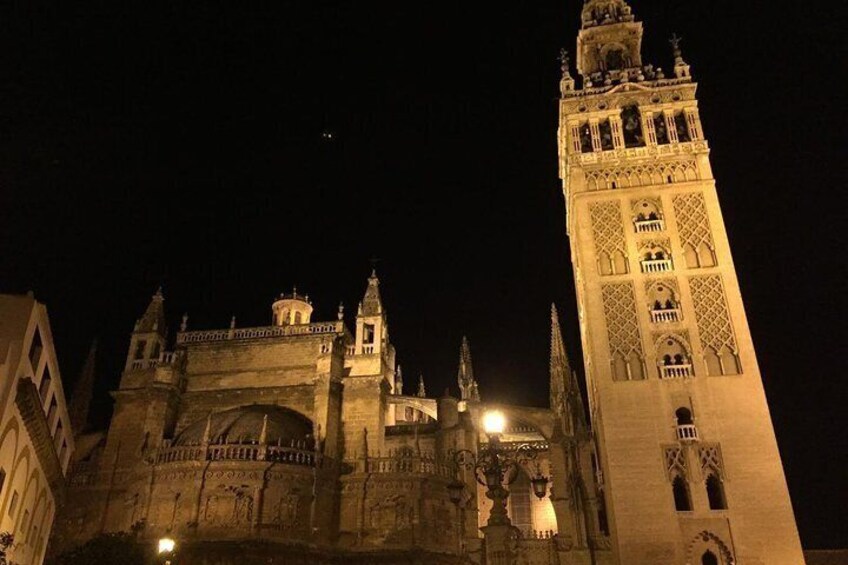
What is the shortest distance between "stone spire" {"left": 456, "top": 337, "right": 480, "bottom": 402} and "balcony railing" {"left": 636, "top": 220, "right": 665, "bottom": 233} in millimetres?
18583

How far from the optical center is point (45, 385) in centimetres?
2320

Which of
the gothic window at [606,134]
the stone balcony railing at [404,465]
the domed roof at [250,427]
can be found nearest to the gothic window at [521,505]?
the stone balcony railing at [404,465]

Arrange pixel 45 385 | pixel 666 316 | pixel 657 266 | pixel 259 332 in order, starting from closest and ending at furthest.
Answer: pixel 45 385
pixel 666 316
pixel 657 266
pixel 259 332

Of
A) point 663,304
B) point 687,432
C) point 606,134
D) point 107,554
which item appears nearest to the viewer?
point 107,554

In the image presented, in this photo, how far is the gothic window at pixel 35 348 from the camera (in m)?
20.6

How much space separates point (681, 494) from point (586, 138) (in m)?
18.8

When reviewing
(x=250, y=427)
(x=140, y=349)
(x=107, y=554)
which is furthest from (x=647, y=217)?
(x=140, y=349)

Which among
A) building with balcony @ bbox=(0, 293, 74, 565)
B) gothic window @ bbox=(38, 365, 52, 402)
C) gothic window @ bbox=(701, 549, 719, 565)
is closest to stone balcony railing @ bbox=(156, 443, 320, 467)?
building with balcony @ bbox=(0, 293, 74, 565)

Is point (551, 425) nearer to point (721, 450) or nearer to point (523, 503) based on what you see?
point (523, 503)

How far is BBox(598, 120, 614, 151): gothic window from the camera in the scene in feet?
119

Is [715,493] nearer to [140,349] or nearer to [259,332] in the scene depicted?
[259,332]

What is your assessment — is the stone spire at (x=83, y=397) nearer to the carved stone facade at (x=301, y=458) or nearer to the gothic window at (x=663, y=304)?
the carved stone facade at (x=301, y=458)

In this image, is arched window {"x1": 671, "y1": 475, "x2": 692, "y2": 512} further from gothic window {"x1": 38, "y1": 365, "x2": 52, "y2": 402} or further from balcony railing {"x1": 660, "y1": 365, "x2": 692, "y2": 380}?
gothic window {"x1": 38, "y1": 365, "x2": 52, "y2": 402}

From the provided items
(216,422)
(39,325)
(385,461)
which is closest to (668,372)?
(385,461)
